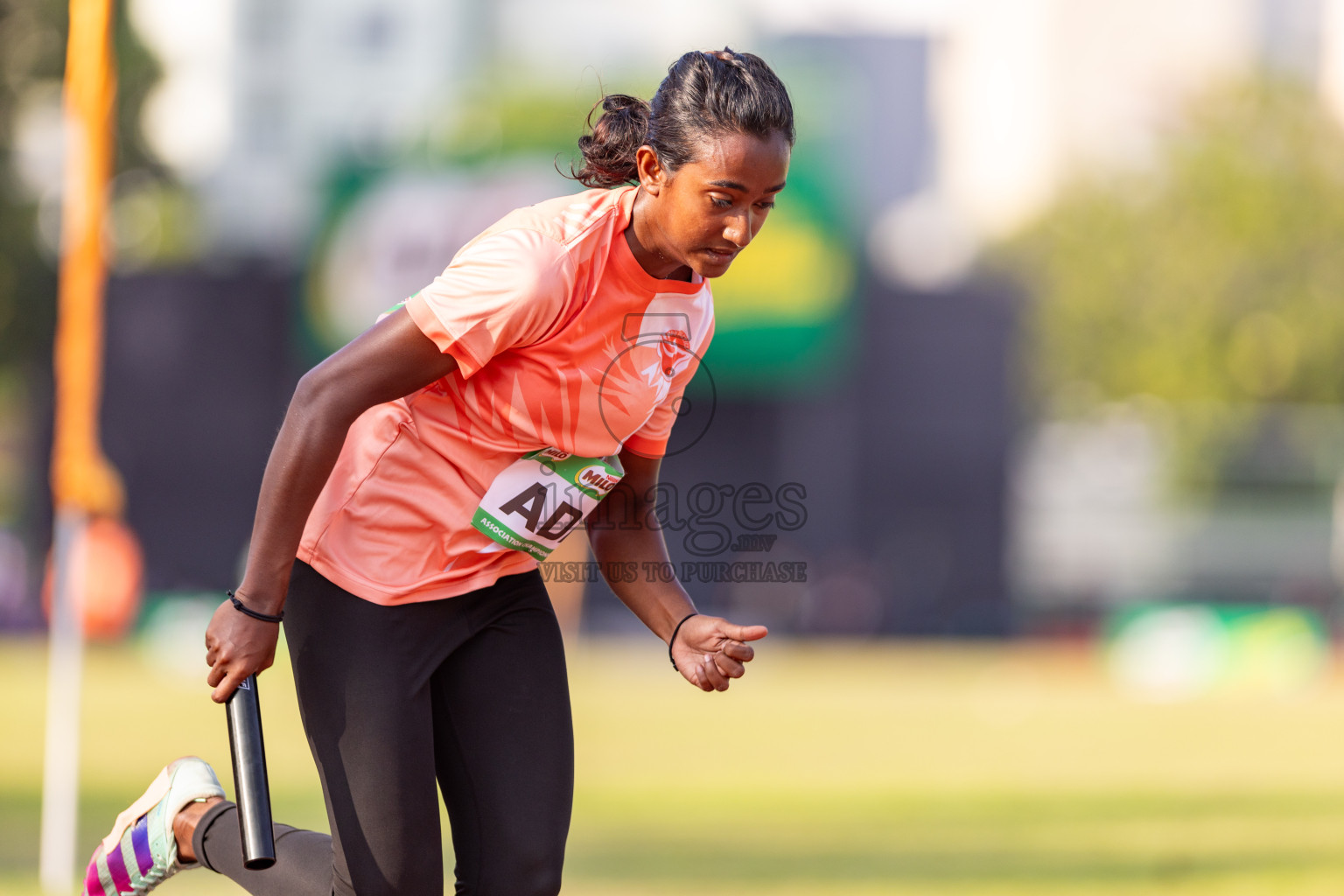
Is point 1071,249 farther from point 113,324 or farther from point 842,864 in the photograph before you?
point 842,864

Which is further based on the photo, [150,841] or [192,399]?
[192,399]

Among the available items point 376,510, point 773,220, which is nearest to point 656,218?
point 376,510

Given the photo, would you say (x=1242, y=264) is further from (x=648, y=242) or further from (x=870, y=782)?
(x=648, y=242)

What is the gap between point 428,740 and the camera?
3.48 metres

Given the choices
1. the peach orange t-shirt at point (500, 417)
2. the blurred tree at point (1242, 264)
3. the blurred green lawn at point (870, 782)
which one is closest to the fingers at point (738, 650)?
the peach orange t-shirt at point (500, 417)

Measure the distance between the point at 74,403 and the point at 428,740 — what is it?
3895 mm

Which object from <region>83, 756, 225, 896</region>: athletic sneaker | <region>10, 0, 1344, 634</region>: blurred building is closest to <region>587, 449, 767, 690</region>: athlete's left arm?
<region>83, 756, 225, 896</region>: athletic sneaker

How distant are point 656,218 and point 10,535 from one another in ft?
95.6

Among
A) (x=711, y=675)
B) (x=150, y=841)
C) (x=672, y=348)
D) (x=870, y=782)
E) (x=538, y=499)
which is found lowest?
(x=870, y=782)

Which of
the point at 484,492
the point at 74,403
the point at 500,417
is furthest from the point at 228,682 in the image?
the point at 74,403

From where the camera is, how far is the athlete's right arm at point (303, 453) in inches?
126

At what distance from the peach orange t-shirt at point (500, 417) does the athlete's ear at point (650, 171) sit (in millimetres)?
89

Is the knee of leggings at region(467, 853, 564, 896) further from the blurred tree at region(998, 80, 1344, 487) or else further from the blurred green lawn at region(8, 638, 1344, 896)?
the blurred tree at region(998, 80, 1344, 487)

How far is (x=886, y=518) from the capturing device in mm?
25922
